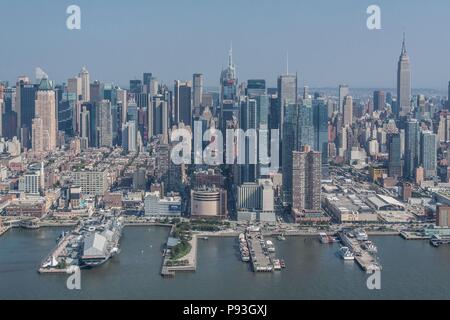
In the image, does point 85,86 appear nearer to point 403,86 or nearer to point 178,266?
point 403,86

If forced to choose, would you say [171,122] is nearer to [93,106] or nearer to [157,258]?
[93,106]

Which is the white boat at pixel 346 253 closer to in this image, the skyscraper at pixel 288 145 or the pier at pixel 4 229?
the skyscraper at pixel 288 145

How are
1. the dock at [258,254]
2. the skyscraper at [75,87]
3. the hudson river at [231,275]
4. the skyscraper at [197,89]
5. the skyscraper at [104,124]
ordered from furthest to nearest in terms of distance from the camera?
the skyscraper at [75,87], the skyscraper at [197,89], the skyscraper at [104,124], the dock at [258,254], the hudson river at [231,275]

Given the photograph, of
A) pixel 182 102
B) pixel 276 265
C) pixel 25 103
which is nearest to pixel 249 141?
pixel 276 265

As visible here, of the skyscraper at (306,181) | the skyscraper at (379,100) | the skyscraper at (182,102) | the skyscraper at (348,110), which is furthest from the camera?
the skyscraper at (379,100)

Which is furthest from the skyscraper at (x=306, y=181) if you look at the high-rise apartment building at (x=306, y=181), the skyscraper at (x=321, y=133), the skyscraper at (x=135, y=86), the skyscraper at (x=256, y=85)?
the skyscraper at (x=135, y=86)

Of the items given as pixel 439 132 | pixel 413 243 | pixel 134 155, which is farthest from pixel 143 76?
pixel 413 243
